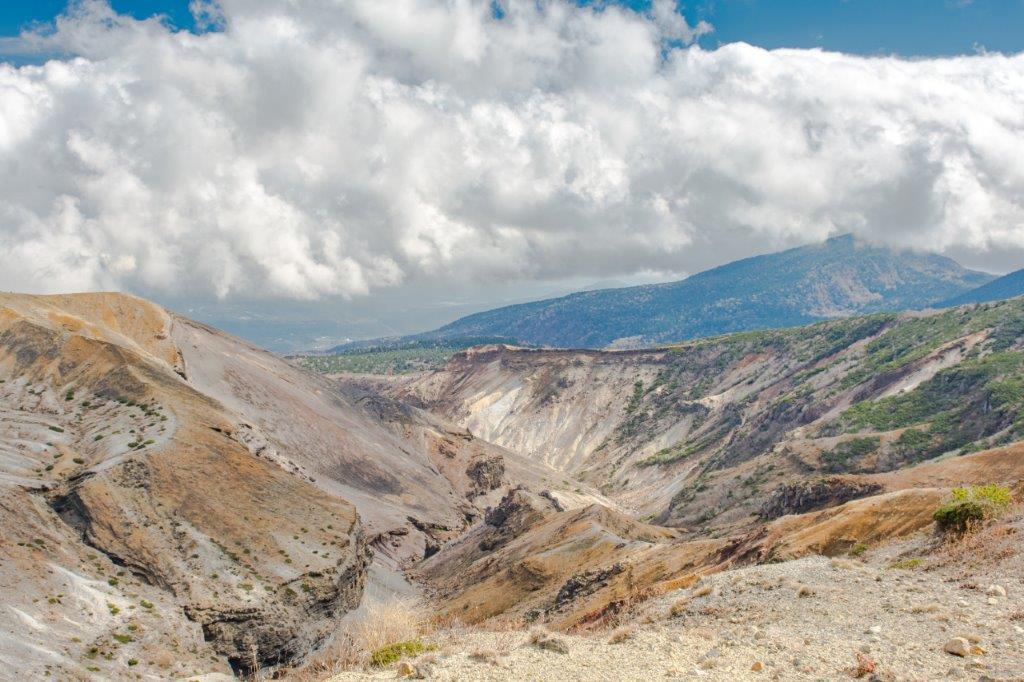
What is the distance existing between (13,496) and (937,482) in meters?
48.5

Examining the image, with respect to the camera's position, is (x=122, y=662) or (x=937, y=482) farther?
(x=937, y=482)

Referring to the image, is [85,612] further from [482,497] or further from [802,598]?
[482,497]

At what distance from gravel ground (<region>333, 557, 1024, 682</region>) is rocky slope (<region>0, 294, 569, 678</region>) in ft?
31.5

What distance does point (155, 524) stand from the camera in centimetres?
3688

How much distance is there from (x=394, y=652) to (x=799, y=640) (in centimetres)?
892

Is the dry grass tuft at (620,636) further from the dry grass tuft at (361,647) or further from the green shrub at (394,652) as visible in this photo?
the dry grass tuft at (361,647)

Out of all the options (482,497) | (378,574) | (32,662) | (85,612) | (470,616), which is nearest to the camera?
(32,662)

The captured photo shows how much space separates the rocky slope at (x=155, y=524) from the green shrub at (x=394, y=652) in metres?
6.38

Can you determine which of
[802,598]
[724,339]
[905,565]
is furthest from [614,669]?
[724,339]

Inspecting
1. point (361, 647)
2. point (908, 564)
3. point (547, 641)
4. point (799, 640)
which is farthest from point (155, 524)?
point (908, 564)

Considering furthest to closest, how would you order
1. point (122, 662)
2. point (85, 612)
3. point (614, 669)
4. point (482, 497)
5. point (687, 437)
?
point (687, 437) → point (482, 497) → point (85, 612) → point (122, 662) → point (614, 669)

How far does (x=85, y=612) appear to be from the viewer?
28.7 metres

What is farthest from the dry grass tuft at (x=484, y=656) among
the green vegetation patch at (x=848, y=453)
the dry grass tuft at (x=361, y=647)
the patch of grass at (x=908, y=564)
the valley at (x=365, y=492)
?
the green vegetation patch at (x=848, y=453)

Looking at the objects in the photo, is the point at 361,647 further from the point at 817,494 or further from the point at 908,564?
the point at 817,494
